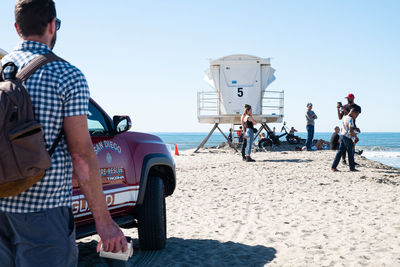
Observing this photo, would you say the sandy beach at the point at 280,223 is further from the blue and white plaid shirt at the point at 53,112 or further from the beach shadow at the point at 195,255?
the blue and white plaid shirt at the point at 53,112

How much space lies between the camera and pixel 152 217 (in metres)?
4.38

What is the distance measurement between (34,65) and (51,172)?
44cm

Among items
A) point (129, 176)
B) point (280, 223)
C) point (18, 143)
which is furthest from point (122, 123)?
point (280, 223)

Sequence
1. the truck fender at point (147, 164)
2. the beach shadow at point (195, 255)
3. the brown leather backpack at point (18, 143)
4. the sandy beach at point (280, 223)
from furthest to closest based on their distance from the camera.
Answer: the sandy beach at point (280, 223)
the beach shadow at point (195, 255)
the truck fender at point (147, 164)
the brown leather backpack at point (18, 143)

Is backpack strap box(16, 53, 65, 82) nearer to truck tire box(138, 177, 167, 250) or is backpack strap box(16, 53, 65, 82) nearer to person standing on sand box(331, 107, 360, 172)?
truck tire box(138, 177, 167, 250)

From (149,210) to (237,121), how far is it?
18.8 metres

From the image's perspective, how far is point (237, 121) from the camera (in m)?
22.9

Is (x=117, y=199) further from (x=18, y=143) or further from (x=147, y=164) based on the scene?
(x=18, y=143)

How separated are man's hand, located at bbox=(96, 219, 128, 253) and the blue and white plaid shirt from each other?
175 millimetres

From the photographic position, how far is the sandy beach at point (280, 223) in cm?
453

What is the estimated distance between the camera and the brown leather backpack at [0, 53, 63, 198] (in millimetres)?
1571

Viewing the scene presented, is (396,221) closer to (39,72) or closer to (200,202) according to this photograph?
(200,202)

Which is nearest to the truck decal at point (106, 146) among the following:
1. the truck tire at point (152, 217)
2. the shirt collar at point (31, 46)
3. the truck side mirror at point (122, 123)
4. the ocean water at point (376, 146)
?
the truck side mirror at point (122, 123)

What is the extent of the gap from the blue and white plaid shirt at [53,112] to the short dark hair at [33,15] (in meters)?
0.12
